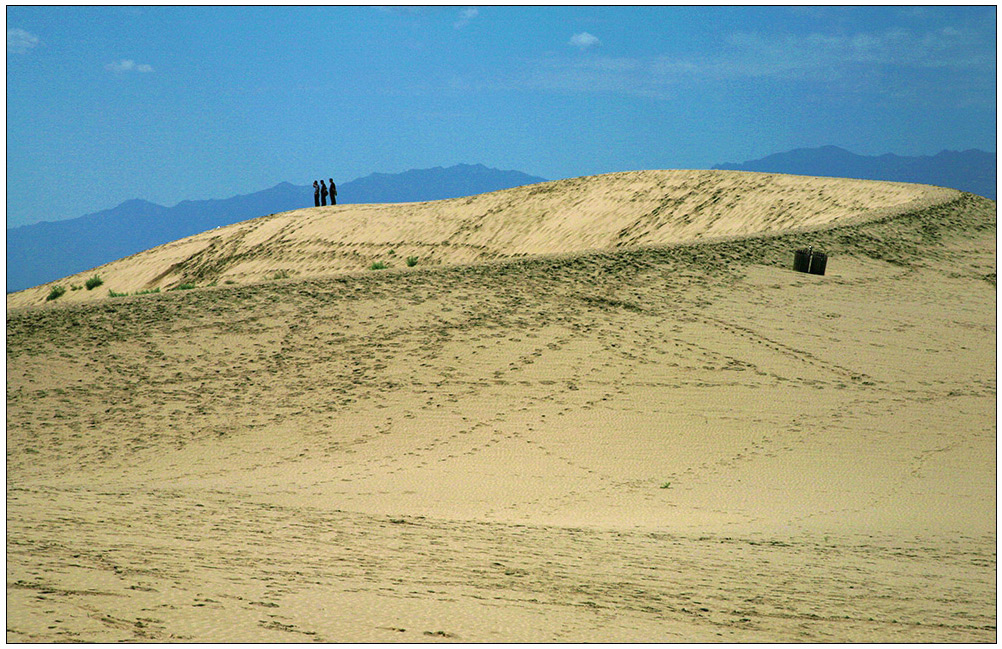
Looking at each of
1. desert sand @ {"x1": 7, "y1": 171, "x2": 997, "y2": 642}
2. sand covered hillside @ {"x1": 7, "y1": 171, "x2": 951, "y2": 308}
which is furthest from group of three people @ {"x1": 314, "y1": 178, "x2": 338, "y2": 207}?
desert sand @ {"x1": 7, "y1": 171, "x2": 997, "y2": 642}

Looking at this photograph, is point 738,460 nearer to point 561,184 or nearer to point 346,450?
point 346,450

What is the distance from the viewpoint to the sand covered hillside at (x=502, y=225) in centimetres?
2403

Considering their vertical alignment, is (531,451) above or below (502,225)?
below

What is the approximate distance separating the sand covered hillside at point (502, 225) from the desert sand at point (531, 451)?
448 centimetres

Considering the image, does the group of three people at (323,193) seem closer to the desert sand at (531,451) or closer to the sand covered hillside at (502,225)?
the sand covered hillside at (502,225)

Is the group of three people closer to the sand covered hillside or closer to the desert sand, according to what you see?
the sand covered hillside

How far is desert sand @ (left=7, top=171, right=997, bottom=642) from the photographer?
5.46 metres

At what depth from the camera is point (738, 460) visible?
10094mm

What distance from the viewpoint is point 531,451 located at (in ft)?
33.4

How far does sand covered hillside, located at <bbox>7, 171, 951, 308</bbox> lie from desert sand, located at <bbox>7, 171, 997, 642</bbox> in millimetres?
4477

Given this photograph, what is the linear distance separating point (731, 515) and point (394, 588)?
371 cm

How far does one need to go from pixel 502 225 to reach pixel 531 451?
1968 cm

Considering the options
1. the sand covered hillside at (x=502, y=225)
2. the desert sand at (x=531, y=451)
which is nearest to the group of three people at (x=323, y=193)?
the sand covered hillside at (x=502, y=225)

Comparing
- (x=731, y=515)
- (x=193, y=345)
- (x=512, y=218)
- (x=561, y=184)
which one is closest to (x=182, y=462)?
(x=193, y=345)
